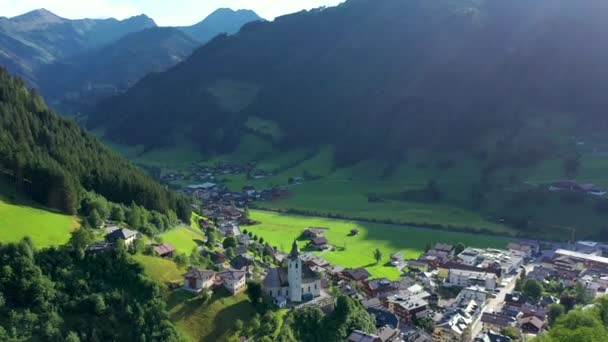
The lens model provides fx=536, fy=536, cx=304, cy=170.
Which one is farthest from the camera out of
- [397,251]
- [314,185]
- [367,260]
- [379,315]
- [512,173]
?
[314,185]

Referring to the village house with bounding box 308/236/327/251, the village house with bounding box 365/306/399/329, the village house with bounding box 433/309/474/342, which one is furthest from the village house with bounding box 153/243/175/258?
the village house with bounding box 308/236/327/251

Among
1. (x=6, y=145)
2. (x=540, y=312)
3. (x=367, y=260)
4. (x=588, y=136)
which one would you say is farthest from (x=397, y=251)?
(x=588, y=136)

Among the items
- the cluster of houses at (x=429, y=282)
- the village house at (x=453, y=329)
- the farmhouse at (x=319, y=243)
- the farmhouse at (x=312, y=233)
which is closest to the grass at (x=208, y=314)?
the cluster of houses at (x=429, y=282)

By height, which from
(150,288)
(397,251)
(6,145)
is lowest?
(397,251)

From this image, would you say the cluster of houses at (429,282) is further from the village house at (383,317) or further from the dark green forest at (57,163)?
the dark green forest at (57,163)

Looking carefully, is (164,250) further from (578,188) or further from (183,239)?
(578,188)

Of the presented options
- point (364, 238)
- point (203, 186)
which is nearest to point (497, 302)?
point (364, 238)

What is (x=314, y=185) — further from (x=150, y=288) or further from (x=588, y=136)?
(x=150, y=288)
